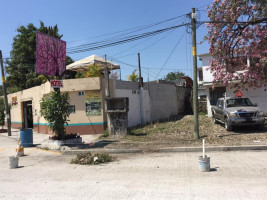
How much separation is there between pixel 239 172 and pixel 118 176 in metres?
3.20

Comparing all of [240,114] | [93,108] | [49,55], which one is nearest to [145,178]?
[240,114]

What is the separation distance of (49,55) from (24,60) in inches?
727

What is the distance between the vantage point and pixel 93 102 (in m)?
15.0

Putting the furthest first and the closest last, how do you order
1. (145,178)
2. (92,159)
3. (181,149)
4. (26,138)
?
1. (26,138)
2. (181,149)
3. (92,159)
4. (145,178)

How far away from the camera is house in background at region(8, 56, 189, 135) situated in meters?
14.9

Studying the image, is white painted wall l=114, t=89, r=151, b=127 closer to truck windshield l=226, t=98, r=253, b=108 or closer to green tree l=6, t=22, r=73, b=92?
truck windshield l=226, t=98, r=253, b=108

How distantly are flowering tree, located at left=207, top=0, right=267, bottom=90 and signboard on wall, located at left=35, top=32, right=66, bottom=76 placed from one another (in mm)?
7632

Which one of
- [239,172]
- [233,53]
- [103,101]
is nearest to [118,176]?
[239,172]

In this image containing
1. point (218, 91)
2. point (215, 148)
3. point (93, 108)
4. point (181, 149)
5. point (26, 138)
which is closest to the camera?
point (215, 148)

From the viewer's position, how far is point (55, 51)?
1162 cm

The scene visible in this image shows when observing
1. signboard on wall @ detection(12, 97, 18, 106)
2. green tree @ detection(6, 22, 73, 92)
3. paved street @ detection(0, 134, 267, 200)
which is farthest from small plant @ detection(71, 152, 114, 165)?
green tree @ detection(6, 22, 73, 92)

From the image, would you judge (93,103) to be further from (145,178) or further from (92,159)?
(145,178)

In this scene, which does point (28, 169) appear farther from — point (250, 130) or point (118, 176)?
point (250, 130)

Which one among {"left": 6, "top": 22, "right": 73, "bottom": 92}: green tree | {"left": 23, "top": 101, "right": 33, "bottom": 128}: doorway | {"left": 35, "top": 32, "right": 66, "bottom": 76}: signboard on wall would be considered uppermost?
{"left": 6, "top": 22, "right": 73, "bottom": 92}: green tree
